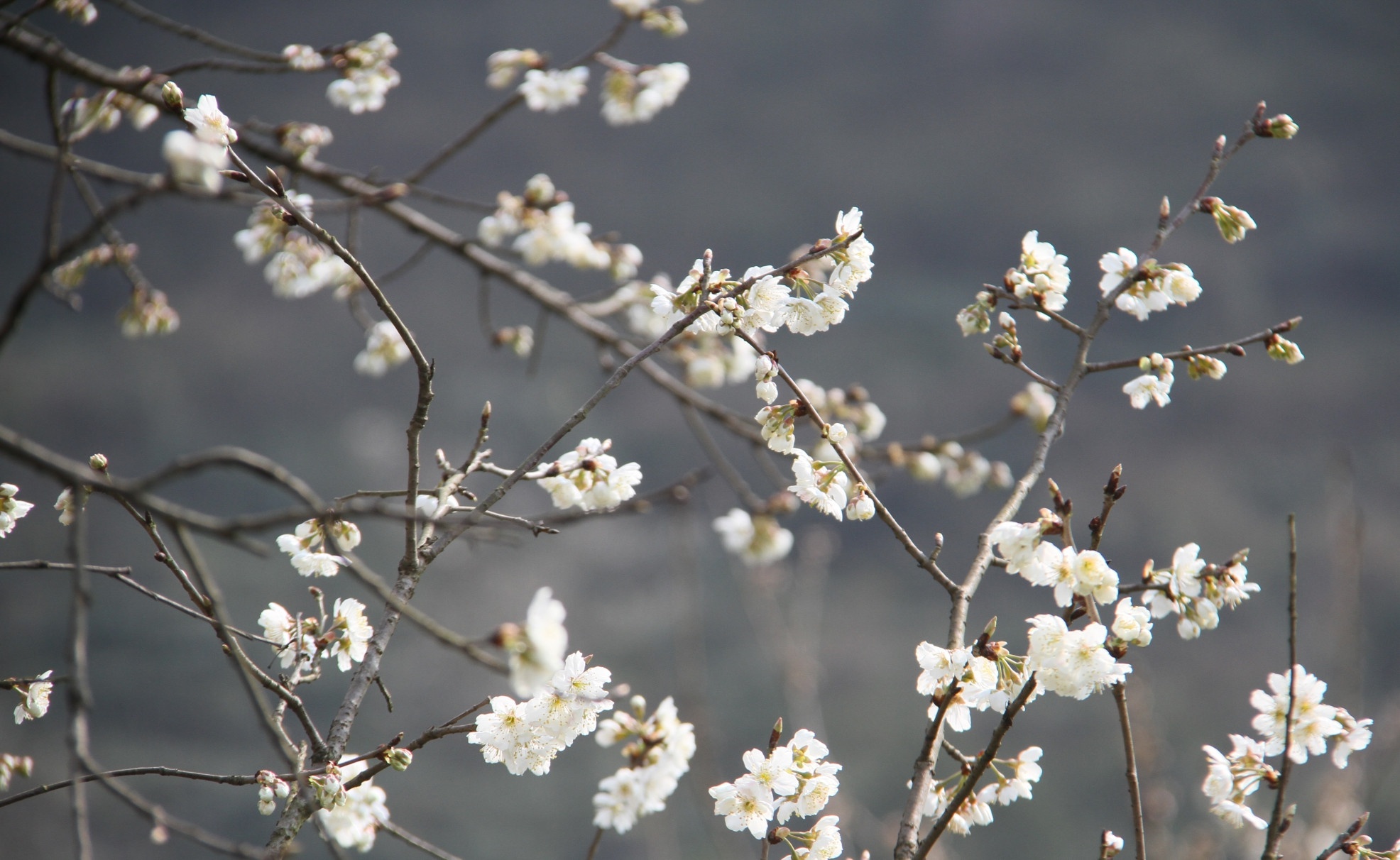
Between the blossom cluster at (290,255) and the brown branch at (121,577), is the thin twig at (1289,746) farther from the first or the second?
the blossom cluster at (290,255)

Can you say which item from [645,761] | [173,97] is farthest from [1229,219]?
[173,97]

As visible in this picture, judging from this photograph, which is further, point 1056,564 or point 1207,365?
point 1207,365

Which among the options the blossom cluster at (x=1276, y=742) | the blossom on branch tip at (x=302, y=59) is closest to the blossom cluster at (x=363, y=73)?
the blossom on branch tip at (x=302, y=59)

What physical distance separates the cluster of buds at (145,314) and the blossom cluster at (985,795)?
156 cm

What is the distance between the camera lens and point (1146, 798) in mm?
1555

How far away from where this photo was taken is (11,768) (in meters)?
0.91

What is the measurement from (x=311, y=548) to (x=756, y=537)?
0.91 meters

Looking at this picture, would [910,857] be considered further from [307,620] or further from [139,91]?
[139,91]

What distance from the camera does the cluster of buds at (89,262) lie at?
148 cm

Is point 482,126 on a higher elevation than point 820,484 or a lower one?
higher

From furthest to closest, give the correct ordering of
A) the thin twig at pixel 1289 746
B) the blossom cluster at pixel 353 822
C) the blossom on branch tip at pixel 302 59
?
the blossom on branch tip at pixel 302 59, the blossom cluster at pixel 353 822, the thin twig at pixel 1289 746

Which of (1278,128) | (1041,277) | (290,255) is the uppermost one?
(290,255)

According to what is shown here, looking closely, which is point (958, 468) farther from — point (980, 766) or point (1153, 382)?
point (980, 766)

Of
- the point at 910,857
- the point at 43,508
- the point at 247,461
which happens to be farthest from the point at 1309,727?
the point at 43,508
